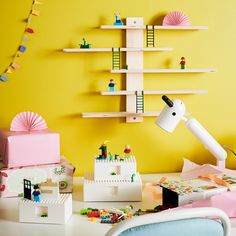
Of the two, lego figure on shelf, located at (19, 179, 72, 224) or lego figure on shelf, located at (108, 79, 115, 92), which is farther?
lego figure on shelf, located at (108, 79, 115, 92)

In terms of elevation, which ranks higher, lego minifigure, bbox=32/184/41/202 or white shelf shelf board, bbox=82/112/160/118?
white shelf shelf board, bbox=82/112/160/118

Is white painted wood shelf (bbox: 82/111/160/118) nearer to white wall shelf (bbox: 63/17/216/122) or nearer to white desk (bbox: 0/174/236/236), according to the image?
white wall shelf (bbox: 63/17/216/122)

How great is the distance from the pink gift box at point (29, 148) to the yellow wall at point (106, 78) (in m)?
0.26

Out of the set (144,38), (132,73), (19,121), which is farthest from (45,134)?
(144,38)

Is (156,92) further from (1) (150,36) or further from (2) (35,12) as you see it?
(2) (35,12)

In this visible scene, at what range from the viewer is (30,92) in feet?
6.57

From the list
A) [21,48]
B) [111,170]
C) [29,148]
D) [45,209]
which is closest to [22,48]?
[21,48]

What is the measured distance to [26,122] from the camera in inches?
71.8

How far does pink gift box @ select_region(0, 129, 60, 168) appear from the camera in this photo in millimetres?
1715

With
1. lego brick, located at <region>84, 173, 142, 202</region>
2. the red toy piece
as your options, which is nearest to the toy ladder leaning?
lego brick, located at <region>84, 173, 142, 202</region>

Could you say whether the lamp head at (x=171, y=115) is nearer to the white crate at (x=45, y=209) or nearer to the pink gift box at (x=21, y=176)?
the pink gift box at (x=21, y=176)

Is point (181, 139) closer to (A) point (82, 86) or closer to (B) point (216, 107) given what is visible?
(B) point (216, 107)

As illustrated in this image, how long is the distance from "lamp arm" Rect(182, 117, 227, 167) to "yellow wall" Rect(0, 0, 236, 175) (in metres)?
0.19

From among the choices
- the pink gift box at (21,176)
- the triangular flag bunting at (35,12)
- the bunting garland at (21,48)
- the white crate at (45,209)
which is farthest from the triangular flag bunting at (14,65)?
the white crate at (45,209)
